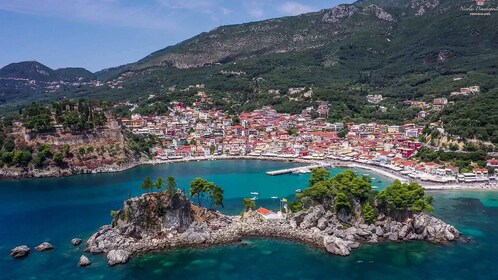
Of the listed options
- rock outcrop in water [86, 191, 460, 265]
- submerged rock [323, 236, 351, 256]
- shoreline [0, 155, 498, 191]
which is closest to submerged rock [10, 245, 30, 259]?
rock outcrop in water [86, 191, 460, 265]

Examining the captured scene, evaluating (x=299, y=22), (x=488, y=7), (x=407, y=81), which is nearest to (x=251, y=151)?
(x=407, y=81)

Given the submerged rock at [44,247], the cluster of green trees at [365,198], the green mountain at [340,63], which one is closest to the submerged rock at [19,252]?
the submerged rock at [44,247]

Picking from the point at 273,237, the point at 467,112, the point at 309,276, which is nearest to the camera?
the point at 309,276

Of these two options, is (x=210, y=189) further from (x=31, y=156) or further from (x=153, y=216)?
(x=31, y=156)

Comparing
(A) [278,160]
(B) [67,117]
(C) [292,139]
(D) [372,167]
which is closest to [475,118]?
(D) [372,167]

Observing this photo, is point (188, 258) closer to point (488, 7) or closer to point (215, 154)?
point (215, 154)

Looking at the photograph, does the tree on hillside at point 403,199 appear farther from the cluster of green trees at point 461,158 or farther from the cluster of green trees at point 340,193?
the cluster of green trees at point 461,158
